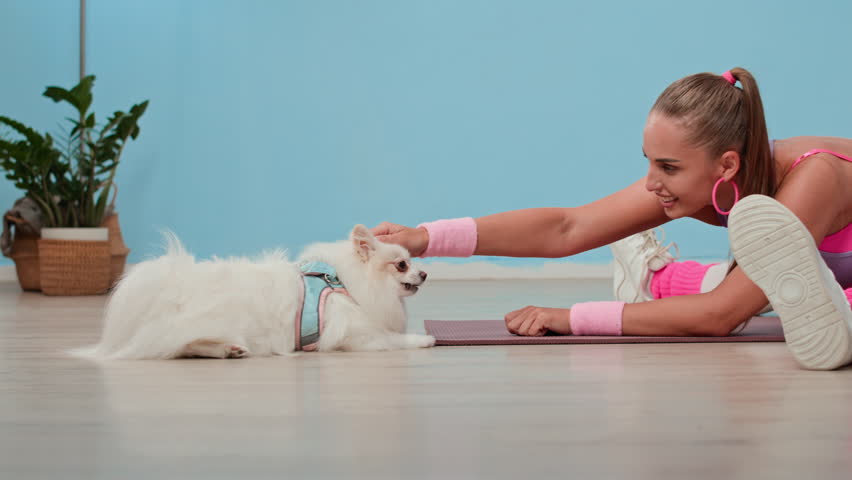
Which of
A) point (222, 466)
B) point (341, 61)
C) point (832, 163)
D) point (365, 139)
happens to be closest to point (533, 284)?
point (365, 139)

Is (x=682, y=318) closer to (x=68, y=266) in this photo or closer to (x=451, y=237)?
(x=451, y=237)

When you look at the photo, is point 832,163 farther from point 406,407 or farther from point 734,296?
point 406,407

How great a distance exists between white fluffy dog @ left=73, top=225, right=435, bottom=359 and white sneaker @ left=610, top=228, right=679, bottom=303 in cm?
97

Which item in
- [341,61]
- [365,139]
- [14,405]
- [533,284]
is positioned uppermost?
[341,61]

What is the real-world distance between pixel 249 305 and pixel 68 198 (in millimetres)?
2671

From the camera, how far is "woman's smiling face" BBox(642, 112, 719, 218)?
1703 millimetres

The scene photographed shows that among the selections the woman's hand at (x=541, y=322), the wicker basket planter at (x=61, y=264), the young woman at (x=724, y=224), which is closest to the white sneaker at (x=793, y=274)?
the young woman at (x=724, y=224)

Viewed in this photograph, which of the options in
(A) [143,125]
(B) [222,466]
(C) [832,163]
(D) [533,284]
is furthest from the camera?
(A) [143,125]

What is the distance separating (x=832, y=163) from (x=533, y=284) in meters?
2.67

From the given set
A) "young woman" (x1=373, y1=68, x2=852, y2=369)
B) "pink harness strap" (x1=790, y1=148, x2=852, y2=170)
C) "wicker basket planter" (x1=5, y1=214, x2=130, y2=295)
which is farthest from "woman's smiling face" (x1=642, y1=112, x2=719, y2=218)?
"wicker basket planter" (x1=5, y1=214, x2=130, y2=295)

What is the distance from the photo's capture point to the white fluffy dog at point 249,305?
1.72m

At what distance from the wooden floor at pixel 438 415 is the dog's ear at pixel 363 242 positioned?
0.25 meters

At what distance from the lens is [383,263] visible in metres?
1.87

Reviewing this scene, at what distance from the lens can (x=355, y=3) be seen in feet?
15.7
